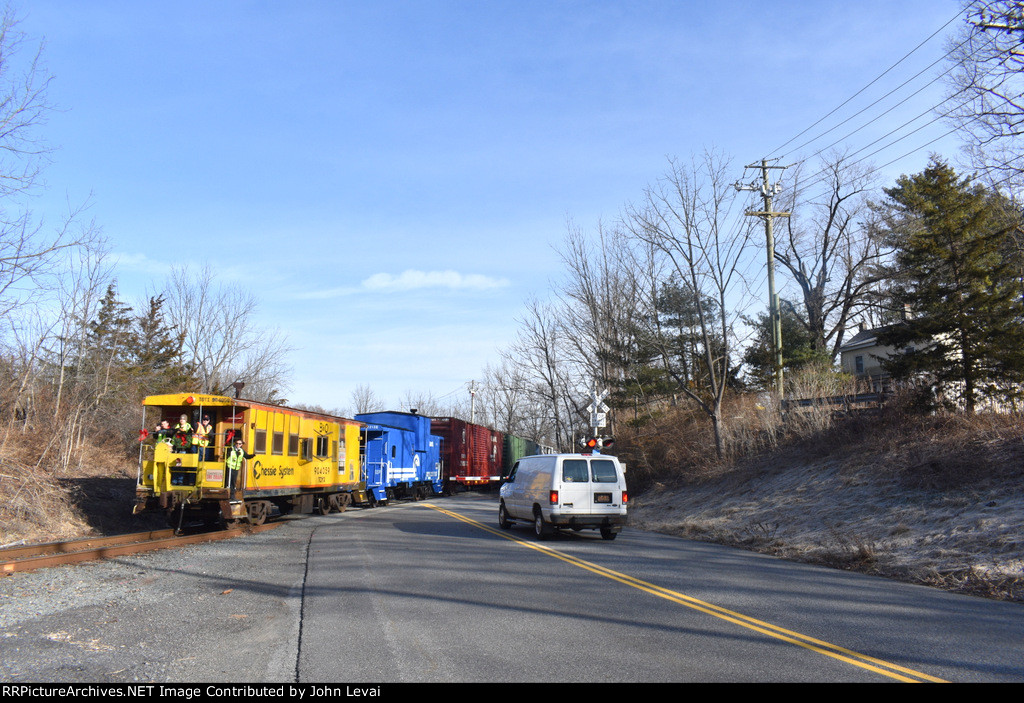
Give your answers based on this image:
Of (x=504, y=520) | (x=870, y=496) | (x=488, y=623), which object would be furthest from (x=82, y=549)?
(x=870, y=496)

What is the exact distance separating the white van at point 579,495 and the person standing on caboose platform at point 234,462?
23.8 feet

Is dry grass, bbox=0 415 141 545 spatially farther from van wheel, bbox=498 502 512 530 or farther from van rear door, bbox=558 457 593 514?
van rear door, bbox=558 457 593 514

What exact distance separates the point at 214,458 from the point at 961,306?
1884 centimetres

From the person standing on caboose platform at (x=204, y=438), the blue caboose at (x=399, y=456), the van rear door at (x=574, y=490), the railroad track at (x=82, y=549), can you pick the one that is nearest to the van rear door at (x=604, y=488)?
the van rear door at (x=574, y=490)

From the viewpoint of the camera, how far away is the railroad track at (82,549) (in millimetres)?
10998

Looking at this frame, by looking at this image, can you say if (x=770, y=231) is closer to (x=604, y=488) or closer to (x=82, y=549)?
(x=604, y=488)

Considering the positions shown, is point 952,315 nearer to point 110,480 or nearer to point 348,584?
point 348,584

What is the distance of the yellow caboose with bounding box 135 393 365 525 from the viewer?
16031 mm

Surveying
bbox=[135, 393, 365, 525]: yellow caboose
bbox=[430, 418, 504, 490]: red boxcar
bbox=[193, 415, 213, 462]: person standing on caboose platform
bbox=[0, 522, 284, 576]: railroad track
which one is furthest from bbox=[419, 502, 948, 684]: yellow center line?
bbox=[430, 418, 504, 490]: red boxcar

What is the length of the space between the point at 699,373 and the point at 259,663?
30136mm

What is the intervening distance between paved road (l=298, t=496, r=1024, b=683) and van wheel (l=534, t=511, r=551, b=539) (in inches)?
128

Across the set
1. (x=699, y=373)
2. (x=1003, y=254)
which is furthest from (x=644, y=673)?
(x=699, y=373)

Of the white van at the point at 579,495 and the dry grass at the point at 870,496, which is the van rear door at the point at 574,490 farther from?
the dry grass at the point at 870,496

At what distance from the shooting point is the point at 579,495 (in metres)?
15.9
